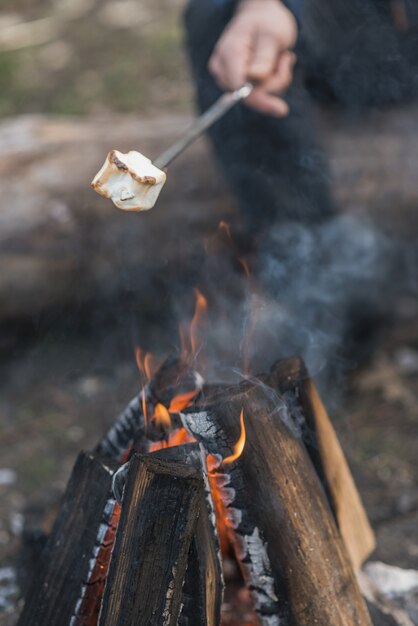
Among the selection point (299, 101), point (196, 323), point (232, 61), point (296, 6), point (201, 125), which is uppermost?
point (299, 101)

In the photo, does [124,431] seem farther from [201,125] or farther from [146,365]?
[201,125]

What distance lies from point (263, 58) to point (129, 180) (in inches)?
49.2

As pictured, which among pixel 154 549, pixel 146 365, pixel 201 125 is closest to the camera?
pixel 154 549

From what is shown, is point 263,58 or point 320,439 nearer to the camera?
point 320,439

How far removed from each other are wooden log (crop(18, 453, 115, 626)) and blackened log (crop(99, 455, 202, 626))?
18cm

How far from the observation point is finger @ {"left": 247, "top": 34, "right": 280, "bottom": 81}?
266 cm

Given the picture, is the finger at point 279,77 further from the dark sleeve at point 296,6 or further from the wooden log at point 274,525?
the wooden log at point 274,525

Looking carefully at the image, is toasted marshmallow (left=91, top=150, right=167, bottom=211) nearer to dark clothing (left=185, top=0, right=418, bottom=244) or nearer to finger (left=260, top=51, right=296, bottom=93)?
finger (left=260, top=51, right=296, bottom=93)

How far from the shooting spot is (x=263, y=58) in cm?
268

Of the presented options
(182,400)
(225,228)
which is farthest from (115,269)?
(182,400)

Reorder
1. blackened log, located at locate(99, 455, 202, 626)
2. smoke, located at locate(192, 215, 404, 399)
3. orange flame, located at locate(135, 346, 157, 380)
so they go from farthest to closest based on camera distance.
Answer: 1. smoke, located at locate(192, 215, 404, 399)
2. orange flame, located at locate(135, 346, 157, 380)
3. blackened log, located at locate(99, 455, 202, 626)


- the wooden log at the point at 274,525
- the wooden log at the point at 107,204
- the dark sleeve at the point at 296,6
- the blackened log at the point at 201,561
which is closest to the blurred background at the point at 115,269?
the wooden log at the point at 107,204

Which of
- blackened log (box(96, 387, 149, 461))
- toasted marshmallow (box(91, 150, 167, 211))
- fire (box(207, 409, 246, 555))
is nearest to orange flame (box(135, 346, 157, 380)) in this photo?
blackened log (box(96, 387, 149, 461))

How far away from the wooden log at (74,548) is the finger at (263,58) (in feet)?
4.95
